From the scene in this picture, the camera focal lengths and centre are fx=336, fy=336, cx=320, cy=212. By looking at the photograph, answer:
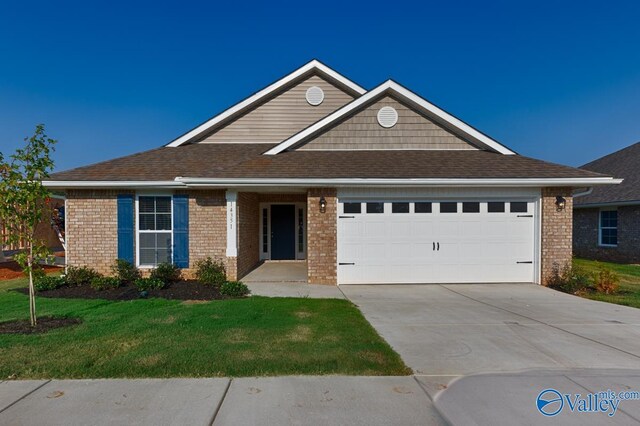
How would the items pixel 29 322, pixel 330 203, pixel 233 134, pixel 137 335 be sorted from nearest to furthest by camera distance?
1. pixel 137 335
2. pixel 29 322
3. pixel 330 203
4. pixel 233 134

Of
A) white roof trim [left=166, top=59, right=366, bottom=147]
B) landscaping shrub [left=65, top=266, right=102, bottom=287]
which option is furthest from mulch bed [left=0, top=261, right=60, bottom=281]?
white roof trim [left=166, top=59, right=366, bottom=147]

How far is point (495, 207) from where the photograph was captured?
9281mm

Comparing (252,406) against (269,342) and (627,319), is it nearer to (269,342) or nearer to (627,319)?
(269,342)

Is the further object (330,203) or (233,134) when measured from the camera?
(233,134)

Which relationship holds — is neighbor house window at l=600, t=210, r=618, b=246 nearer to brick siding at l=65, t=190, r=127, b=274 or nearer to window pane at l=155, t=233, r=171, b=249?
window pane at l=155, t=233, r=171, b=249

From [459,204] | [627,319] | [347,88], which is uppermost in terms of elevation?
[347,88]

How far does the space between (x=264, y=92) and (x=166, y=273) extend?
7.43 meters

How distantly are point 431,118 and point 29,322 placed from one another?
429 inches

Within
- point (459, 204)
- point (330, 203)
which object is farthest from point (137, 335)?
point (459, 204)

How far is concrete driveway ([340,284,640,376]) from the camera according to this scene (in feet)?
13.8

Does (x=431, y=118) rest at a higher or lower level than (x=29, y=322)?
higher

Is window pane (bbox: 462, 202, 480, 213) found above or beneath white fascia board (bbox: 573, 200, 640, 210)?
beneath

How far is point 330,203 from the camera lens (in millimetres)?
9062

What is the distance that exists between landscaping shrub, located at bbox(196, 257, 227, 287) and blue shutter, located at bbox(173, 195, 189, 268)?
0.52 metres
